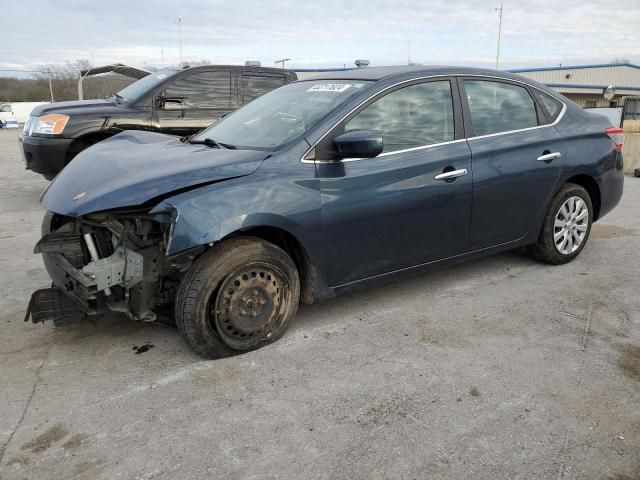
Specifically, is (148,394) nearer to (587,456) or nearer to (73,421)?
(73,421)

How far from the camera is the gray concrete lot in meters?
2.35

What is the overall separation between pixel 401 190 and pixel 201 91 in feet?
15.5

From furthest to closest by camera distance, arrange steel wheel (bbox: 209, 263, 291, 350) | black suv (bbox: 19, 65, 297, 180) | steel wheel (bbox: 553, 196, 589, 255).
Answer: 1. black suv (bbox: 19, 65, 297, 180)
2. steel wheel (bbox: 553, 196, 589, 255)
3. steel wheel (bbox: 209, 263, 291, 350)

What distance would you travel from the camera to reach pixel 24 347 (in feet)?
11.0

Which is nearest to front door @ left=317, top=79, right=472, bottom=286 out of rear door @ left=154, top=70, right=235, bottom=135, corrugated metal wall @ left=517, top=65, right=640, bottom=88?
rear door @ left=154, top=70, right=235, bottom=135

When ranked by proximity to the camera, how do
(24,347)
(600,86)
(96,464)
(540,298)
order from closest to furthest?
(96,464) → (24,347) → (540,298) → (600,86)

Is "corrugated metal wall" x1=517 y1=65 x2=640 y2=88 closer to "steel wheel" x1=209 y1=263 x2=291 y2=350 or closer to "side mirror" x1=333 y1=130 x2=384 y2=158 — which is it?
"side mirror" x1=333 y1=130 x2=384 y2=158

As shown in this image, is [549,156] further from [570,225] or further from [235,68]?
[235,68]

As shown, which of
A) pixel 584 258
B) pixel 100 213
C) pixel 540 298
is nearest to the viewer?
pixel 100 213

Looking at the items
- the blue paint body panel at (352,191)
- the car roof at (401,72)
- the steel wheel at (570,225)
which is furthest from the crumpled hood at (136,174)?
the steel wheel at (570,225)

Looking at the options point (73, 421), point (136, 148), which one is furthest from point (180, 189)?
point (73, 421)

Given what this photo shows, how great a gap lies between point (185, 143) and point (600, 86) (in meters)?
43.4

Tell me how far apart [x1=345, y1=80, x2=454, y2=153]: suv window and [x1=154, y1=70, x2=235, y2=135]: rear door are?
390 cm

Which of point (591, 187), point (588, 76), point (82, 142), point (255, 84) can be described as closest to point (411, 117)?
point (591, 187)
